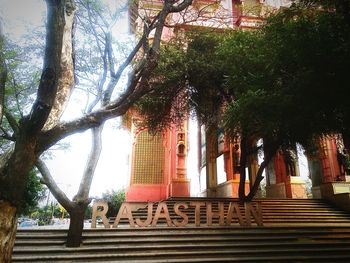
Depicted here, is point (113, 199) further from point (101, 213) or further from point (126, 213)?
point (101, 213)

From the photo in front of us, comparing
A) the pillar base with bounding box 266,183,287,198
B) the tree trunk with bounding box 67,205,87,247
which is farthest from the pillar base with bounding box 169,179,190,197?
the tree trunk with bounding box 67,205,87,247

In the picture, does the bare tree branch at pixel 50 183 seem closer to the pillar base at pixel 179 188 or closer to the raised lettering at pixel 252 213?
the raised lettering at pixel 252 213

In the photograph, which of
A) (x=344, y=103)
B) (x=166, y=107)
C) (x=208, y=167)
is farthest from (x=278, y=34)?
(x=208, y=167)

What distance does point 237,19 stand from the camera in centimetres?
1998

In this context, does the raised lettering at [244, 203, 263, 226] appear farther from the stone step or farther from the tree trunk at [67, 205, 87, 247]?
the tree trunk at [67, 205, 87, 247]

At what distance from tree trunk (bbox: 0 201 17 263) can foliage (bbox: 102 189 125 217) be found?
51.5 feet

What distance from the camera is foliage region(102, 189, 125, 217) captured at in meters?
19.2

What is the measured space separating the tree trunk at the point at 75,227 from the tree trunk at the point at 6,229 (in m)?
3.86

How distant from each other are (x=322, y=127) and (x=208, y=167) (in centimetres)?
1236

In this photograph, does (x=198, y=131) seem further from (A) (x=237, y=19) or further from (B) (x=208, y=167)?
(A) (x=237, y=19)

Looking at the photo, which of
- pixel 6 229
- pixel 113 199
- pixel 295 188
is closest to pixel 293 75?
pixel 6 229

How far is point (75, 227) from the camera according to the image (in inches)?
298

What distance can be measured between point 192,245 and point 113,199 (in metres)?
13.9

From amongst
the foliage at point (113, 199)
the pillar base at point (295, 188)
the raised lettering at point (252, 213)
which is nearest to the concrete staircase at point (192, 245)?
the raised lettering at point (252, 213)
